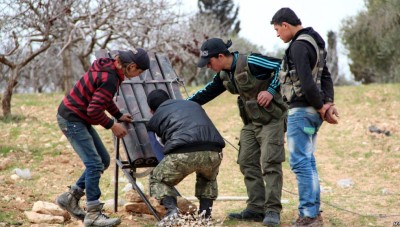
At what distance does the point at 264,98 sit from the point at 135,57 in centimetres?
124

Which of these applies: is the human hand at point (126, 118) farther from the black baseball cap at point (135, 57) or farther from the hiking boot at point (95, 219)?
the hiking boot at point (95, 219)

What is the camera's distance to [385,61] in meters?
29.3

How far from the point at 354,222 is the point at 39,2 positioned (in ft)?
26.9

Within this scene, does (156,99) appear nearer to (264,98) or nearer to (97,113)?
(97,113)

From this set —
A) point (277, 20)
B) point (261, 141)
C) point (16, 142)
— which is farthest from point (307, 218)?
point (16, 142)

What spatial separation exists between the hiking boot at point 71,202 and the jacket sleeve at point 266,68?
6.71 feet

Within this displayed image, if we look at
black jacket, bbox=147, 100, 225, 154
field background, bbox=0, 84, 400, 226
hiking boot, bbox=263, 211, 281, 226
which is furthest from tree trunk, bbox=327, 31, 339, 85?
black jacket, bbox=147, 100, 225, 154

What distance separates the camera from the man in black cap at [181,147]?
527 cm

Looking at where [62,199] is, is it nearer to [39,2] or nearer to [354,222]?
[354,222]

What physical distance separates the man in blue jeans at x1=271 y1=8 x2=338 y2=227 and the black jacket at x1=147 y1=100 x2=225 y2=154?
0.70 m

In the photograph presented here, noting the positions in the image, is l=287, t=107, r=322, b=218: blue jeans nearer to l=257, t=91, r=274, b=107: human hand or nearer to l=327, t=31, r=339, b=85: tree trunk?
l=257, t=91, r=274, b=107: human hand

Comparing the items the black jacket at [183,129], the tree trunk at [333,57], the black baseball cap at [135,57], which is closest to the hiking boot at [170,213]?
the black jacket at [183,129]

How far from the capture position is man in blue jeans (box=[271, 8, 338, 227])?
17.3 ft

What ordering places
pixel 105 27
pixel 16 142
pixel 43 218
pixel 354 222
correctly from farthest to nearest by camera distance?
pixel 105 27 → pixel 16 142 → pixel 354 222 → pixel 43 218
